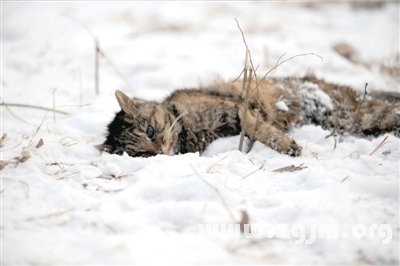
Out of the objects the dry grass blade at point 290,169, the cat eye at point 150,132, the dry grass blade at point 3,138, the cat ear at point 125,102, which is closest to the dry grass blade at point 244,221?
the dry grass blade at point 290,169

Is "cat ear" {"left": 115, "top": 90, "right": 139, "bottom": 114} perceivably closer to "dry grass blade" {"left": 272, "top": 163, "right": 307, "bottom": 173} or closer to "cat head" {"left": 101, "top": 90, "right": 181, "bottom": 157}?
"cat head" {"left": 101, "top": 90, "right": 181, "bottom": 157}

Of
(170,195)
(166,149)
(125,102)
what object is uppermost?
(125,102)

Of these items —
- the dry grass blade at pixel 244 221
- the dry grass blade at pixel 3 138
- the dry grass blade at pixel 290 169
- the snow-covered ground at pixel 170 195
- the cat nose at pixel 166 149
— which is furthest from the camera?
the cat nose at pixel 166 149

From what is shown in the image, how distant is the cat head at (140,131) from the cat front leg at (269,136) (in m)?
0.67

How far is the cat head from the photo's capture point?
3299mm

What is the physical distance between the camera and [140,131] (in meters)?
3.40

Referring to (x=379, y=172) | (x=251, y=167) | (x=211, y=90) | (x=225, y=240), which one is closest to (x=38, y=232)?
(x=225, y=240)

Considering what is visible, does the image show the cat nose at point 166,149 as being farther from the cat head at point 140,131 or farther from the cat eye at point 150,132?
the cat eye at point 150,132

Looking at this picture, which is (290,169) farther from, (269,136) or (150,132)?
(150,132)

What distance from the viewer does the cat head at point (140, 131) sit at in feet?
10.8

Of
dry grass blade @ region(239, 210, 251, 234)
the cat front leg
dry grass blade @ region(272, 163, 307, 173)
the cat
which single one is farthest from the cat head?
dry grass blade @ region(239, 210, 251, 234)

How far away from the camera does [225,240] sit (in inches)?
76.5

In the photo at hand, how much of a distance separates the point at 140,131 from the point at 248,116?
39.3 inches

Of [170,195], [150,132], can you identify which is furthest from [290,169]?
[150,132]
